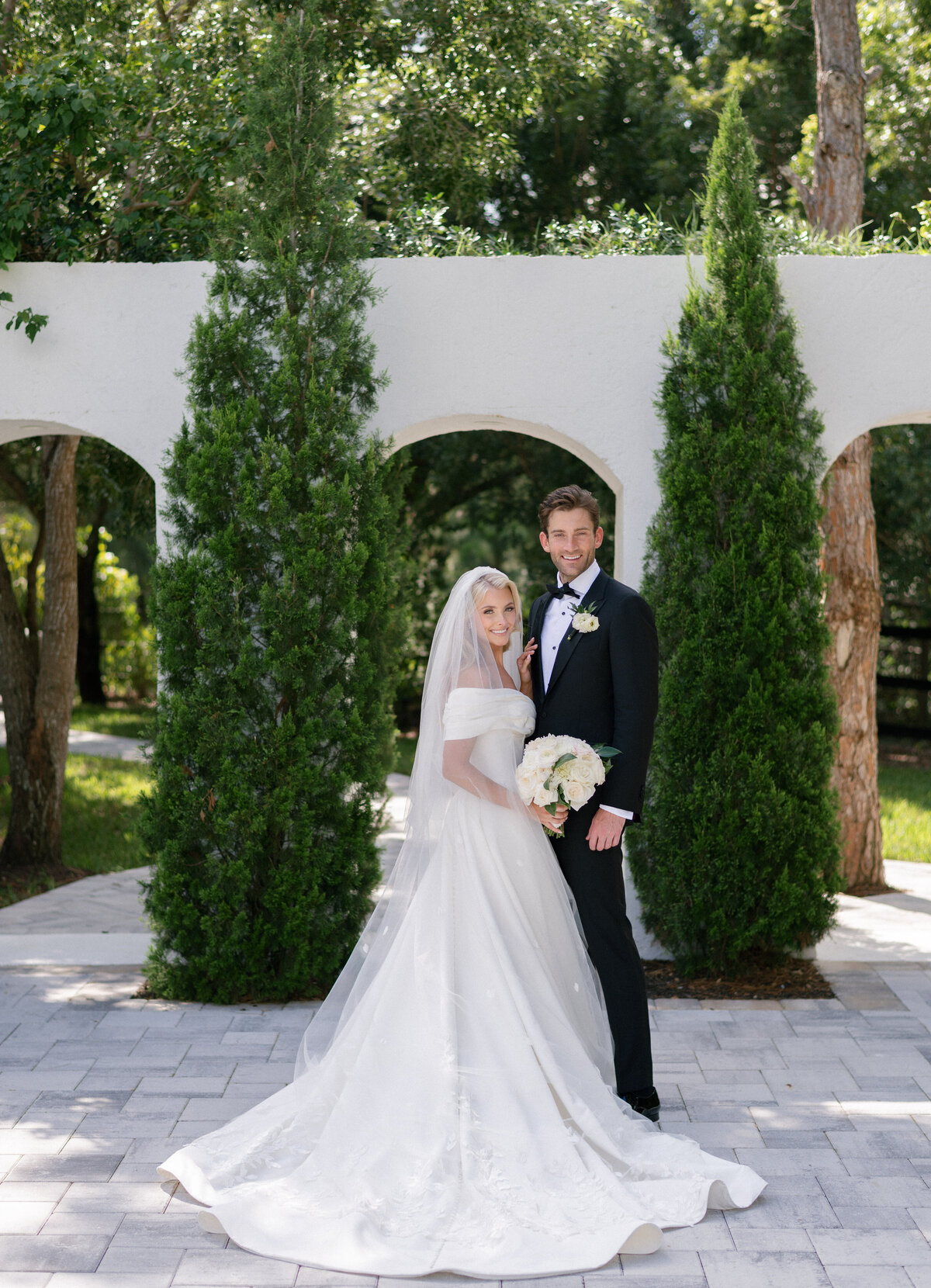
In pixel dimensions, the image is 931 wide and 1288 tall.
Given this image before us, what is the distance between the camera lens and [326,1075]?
12.2ft

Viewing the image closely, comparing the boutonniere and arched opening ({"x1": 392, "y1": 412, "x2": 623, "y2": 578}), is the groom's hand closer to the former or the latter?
the boutonniere

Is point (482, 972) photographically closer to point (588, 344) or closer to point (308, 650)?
point (308, 650)

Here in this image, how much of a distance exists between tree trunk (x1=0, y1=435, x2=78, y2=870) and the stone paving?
9.92 ft

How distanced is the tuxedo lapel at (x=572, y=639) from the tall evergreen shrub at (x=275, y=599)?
1409 mm

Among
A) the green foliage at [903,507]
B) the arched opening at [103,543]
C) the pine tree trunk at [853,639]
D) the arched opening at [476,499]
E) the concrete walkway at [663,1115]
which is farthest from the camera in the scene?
the arched opening at [476,499]

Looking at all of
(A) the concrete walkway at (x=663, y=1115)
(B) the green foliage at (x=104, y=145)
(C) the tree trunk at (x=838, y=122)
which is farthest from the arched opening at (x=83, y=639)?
(C) the tree trunk at (x=838, y=122)

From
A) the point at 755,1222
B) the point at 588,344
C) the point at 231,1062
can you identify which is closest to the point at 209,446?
the point at 588,344

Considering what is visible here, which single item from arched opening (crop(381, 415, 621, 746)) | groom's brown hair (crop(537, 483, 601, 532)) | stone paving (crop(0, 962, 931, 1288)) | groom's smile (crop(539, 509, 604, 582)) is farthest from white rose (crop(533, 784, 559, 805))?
arched opening (crop(381, 415, 621, 746))

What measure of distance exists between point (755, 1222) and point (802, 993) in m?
2.33

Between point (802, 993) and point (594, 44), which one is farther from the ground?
point (594, 44)

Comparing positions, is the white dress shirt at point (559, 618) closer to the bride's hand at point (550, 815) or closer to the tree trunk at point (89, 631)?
the bride's hand at point (550, 815)

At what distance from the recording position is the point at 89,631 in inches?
762

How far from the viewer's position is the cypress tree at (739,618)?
548 centimetres

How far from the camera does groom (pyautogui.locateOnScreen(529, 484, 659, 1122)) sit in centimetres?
395
